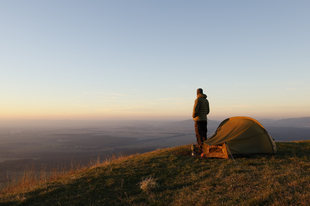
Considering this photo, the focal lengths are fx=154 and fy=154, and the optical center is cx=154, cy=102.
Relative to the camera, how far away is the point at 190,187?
5.39m

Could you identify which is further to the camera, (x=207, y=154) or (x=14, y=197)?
(x=207, y=154)

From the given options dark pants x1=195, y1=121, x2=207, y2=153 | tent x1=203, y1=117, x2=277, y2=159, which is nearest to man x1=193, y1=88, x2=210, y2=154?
dark pants x1=195, y1=121, x2=207, y2=153

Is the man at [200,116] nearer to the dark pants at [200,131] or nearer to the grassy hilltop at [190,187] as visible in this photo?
the dark pants at [200,131]

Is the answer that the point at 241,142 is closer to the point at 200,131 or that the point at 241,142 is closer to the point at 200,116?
the point at 200,131

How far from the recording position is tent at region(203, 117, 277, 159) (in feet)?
27.9

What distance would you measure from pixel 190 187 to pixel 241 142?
16.3 ft

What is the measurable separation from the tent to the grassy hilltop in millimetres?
589

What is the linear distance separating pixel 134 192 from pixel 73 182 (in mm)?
3537

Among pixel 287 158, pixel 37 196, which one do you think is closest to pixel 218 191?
pixel 287 158

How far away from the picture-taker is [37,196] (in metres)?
6.25

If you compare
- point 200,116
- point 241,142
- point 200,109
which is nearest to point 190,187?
point 241,142

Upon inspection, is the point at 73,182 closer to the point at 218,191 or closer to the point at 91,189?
the point at 91,189

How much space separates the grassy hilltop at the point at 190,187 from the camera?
13.2 feet

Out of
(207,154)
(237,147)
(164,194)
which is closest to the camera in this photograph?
(164,194)
